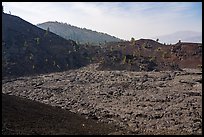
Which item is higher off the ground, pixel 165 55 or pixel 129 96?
pixel 165 55

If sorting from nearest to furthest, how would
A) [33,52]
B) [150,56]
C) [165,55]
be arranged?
[33,52] → [150,56] → [165,55]

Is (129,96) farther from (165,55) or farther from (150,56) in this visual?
(165,55)

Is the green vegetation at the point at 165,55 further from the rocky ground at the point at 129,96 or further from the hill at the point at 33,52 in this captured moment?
the rocky ground at the point at 129,96

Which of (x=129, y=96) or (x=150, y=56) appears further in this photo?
(x=150, y=56)

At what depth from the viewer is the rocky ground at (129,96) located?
16.4 meters

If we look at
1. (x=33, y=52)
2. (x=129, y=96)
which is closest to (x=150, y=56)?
(x=33, y=52)

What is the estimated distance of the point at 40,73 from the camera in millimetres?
35031

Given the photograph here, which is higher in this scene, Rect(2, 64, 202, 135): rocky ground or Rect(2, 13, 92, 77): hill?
Rect(2, 13, 92, 77): hill

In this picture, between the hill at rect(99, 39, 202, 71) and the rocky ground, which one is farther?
the hill at rect(99, 39, 202, 71)

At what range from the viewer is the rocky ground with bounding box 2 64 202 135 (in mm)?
16422

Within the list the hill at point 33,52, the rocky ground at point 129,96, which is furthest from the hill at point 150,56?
the rocky ground at point 129,96

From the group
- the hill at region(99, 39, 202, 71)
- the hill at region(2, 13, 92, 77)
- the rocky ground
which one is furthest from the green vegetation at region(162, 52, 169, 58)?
the rocky ground

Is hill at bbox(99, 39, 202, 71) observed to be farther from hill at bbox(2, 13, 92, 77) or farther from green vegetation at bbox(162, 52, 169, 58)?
hill at bbox(2, 13, 92, 77)

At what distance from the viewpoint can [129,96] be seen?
2256 cm
